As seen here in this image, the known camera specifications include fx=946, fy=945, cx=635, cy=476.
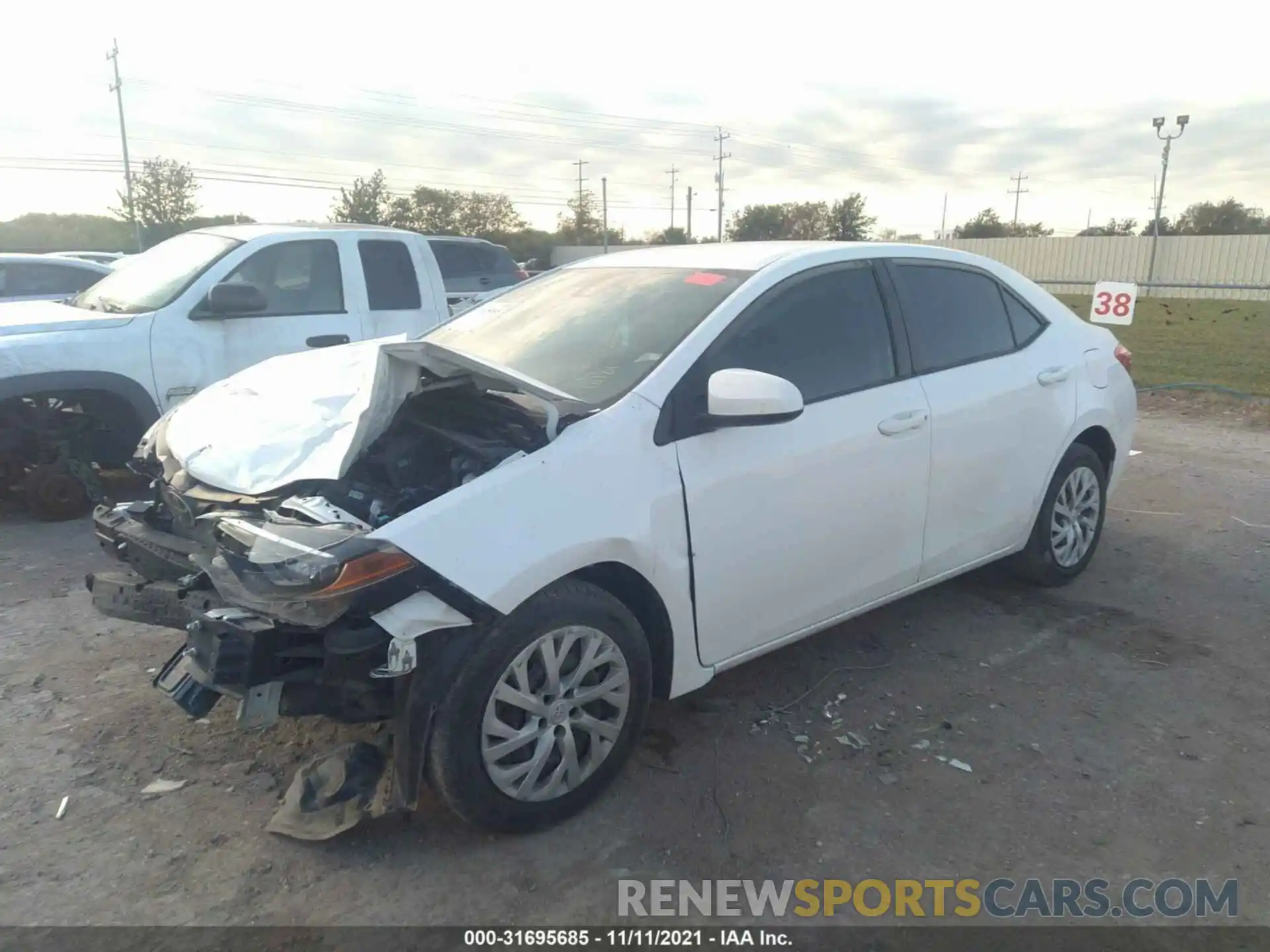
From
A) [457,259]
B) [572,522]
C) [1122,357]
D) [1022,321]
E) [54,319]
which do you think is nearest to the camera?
[572,522]

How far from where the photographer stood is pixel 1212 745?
3.66 m

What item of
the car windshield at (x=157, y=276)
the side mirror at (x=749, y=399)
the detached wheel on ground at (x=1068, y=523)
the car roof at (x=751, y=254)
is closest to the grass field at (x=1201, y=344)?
the detached wheel on ground at (x=1068, y=523)

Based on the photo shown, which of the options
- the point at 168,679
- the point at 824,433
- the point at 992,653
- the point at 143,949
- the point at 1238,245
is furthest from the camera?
→ the point at 1238,245

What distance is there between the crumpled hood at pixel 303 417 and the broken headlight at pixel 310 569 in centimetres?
36

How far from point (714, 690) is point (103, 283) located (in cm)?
567

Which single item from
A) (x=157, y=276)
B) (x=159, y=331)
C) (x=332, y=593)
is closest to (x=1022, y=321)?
(x=332, y=593)

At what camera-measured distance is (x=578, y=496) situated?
296 cm

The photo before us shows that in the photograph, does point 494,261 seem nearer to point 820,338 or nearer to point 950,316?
point 950,316

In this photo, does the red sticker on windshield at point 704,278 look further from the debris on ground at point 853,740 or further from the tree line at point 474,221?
the tree line at point 474,221

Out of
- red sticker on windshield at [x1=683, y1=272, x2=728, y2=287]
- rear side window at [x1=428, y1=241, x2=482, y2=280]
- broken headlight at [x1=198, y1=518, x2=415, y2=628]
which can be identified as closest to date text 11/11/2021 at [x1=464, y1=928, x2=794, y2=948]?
broken headlight at [x1=198, y1=518, x2=415, y2=628]

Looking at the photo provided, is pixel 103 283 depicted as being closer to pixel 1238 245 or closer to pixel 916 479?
pixel 916 479

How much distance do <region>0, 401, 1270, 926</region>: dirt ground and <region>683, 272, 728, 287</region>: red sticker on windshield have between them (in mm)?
1716

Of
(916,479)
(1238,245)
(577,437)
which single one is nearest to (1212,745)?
(916,479)

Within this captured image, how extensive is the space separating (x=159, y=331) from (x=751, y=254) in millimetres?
4114
